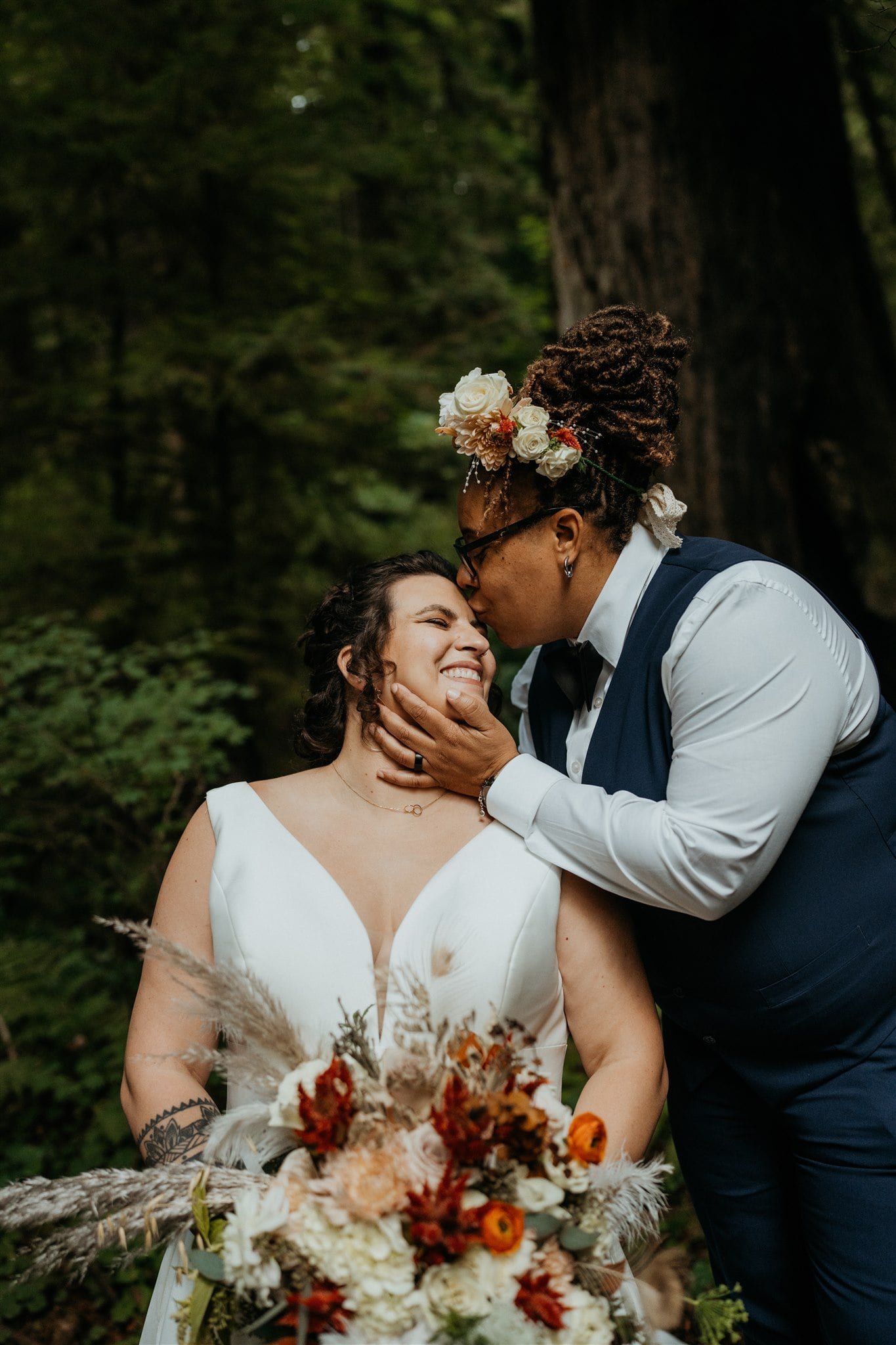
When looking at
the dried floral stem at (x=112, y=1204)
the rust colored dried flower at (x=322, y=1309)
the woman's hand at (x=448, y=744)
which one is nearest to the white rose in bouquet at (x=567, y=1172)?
the rust colored dried flower at (x=322, y=1309)

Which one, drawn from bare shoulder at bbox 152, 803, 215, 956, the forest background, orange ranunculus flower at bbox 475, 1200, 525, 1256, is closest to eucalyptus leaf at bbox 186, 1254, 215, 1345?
orange ranunculus flower at bbox 475, 1200, 525, 1256

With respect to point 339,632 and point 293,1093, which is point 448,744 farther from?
point 293,1093

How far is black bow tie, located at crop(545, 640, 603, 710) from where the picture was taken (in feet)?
8.29

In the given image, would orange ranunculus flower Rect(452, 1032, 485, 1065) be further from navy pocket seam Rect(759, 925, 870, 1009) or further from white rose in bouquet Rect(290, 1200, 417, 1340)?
navy pocket seam Rect(759, 925, 870, 1009)

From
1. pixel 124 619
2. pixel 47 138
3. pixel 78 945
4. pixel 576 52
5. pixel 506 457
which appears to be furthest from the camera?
pixel 124 619

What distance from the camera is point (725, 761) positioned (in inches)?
77.8

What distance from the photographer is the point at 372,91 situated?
9117 millimetres

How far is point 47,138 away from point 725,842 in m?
5.36

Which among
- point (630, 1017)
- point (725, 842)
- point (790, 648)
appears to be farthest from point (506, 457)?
point (630, 1017)

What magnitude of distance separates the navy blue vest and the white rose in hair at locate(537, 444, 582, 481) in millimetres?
338

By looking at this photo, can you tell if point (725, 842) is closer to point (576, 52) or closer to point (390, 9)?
point (576, 52)

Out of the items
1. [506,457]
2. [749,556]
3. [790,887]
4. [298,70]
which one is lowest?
[790,887]

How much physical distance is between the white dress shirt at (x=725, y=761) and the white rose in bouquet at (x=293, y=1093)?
805 millimetres

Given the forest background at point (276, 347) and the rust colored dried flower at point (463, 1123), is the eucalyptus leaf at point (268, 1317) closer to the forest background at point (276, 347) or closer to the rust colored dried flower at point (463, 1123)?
the rust colored dried flower at point (463, 1123)
